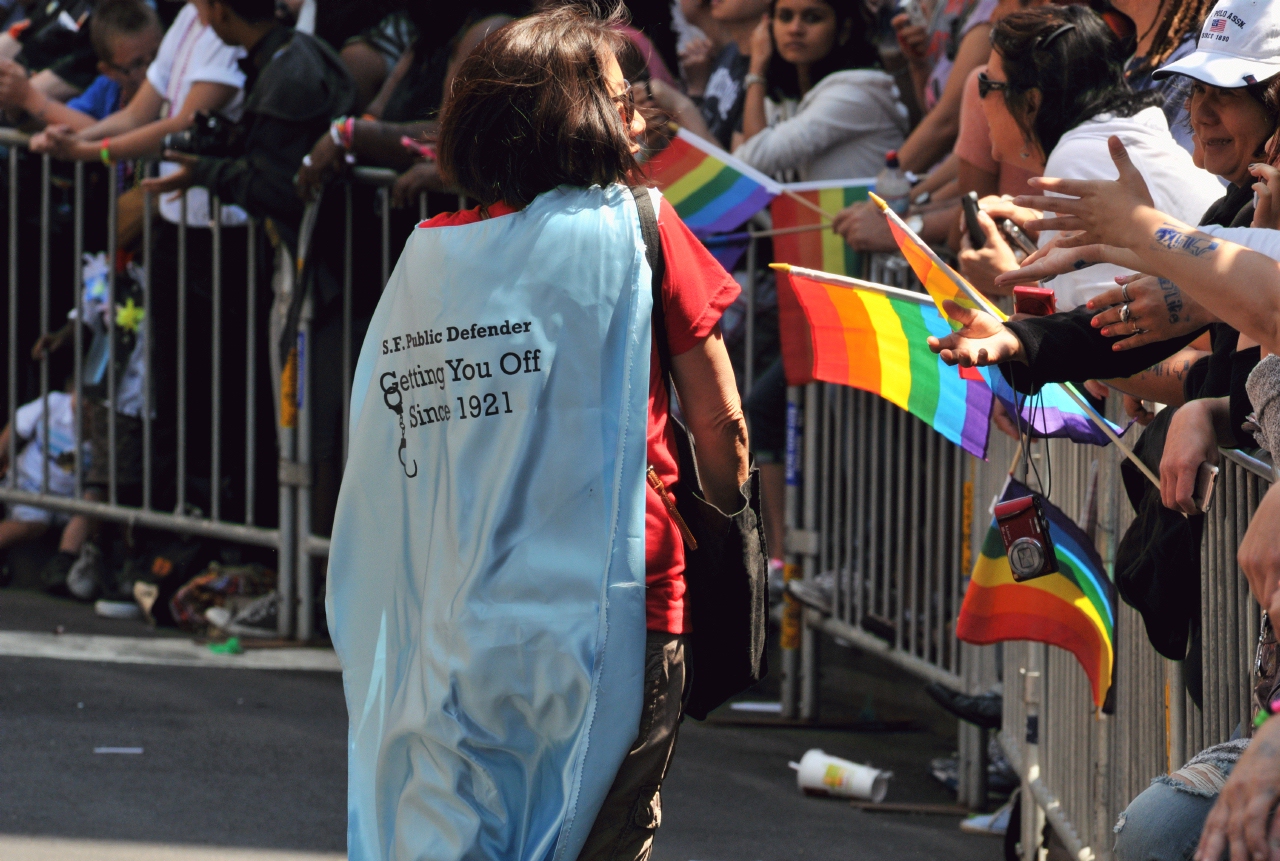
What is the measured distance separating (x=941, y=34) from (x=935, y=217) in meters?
1.23

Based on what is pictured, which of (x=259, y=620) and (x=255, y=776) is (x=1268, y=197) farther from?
(x=259, y=620)

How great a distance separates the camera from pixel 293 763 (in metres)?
5.06

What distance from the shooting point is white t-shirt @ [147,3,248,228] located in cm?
700

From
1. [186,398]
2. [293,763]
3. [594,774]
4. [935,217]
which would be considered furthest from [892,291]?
[186,398]

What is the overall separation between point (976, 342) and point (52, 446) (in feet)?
19.3

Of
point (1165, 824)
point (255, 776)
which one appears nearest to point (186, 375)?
point (255, 776)

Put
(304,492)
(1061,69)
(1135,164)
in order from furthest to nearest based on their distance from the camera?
(304,492) → (1061,69) → (1135,164)

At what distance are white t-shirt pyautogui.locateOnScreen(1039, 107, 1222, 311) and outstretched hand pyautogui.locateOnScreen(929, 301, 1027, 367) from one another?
2.17ft

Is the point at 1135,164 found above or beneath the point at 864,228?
above

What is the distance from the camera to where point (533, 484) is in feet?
9.09

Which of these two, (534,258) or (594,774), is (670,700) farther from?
Answer: (534,258)

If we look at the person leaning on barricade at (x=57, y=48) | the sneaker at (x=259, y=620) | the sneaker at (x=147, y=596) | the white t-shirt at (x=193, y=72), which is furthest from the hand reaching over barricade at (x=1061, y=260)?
the person leaning on barricade at (x=57, y=48)

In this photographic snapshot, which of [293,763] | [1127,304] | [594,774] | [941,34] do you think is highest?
[941,34]

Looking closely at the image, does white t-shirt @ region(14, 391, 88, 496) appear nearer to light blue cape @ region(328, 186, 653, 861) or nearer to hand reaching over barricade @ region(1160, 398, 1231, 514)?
light blue cape @ region(328, 186, 653, 861)
